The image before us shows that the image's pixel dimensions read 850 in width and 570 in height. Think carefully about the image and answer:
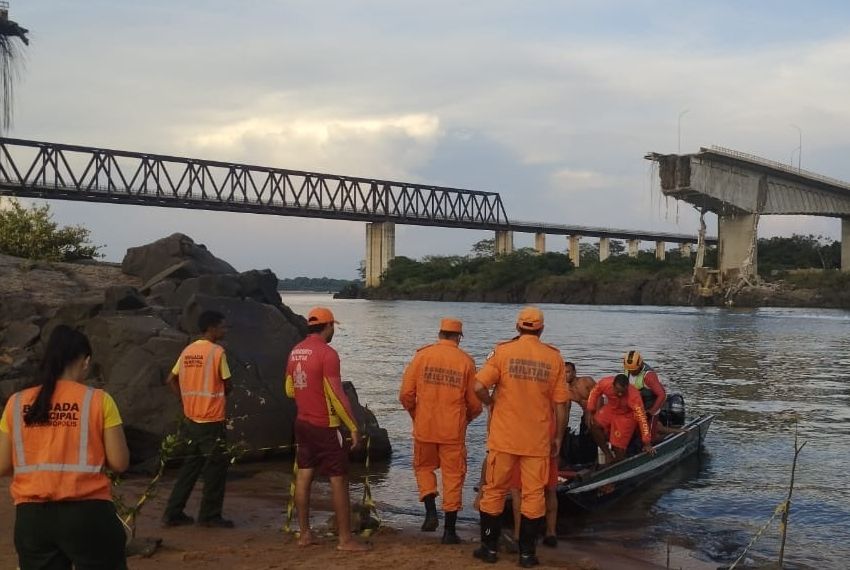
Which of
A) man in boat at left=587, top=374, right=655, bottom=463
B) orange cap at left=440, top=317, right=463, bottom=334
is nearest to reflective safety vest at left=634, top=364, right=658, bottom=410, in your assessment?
man in boat at left=587, top=374, right=655, bottom=463

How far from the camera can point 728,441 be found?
17.1 meters

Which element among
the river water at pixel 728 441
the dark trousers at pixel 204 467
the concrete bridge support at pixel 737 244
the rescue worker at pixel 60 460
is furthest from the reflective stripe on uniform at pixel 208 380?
the concrete bridge support at pixel 737 244

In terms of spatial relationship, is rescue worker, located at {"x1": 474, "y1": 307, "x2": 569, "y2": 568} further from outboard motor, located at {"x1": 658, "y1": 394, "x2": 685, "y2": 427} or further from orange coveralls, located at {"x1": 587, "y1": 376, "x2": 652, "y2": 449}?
outboard motor, located at {"x1": 658, "y1": 394, "x2": 685, "y2": 427}

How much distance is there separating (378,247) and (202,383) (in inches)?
4820

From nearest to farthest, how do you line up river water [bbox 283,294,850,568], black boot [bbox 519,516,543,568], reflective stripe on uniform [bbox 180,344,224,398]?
black boot [bbox 519,516,543,568] < reflective stripe on uniform [bbox 180,344,224,398] < river water [bbox 283,294,850,568]

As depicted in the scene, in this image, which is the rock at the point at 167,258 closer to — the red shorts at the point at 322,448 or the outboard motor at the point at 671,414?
the outboard motor at the point at 671,414

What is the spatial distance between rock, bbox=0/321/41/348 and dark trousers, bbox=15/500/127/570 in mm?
12000

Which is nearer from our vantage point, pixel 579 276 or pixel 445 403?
pixel 445 403

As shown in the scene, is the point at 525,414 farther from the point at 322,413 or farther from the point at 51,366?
the point at 51,366

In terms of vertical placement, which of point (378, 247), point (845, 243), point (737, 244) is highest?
point (378, 247)

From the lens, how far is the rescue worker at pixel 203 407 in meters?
7.98

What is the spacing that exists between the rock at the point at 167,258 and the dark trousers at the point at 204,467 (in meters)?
11.6

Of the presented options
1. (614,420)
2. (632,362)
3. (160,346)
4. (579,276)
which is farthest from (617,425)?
(579,276)

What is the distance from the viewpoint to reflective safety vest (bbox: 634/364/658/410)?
38.9ft
